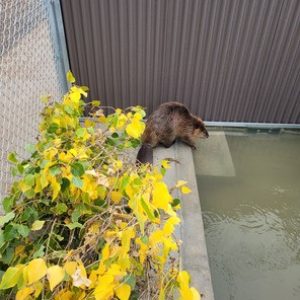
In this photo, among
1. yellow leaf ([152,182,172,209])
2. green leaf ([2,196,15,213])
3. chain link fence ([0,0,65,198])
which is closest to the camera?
yellow leaf ([152,182,172,209])

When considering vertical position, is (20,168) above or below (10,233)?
above

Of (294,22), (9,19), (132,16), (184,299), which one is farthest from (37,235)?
(294,22)

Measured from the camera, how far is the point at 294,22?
9.52ft

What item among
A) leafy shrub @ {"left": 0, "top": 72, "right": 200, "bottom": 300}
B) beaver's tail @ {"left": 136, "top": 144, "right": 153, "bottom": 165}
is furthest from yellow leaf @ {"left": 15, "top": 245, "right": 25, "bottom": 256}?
beaver's tail @ {"left": 136, "top": 144, "right": 153, "bottom": 165}

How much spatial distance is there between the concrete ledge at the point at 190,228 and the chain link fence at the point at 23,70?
1187mm

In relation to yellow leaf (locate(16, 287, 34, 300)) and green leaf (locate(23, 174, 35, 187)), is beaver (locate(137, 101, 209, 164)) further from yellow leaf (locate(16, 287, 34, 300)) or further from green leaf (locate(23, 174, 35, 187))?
yellow leaf (locate(16, 287, 34, 300))

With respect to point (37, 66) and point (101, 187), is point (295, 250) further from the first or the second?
point (37, 66)

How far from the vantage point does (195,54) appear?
3.10 metres

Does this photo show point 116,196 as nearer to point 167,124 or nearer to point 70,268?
point 70,268

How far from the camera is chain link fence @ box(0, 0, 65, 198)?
6.95 ft

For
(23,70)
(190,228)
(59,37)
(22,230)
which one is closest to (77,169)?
(22,230)

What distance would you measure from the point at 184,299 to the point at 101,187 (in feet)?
1.84

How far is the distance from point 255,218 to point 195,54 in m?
1.67

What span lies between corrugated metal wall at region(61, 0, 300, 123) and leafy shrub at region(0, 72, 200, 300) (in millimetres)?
1555
